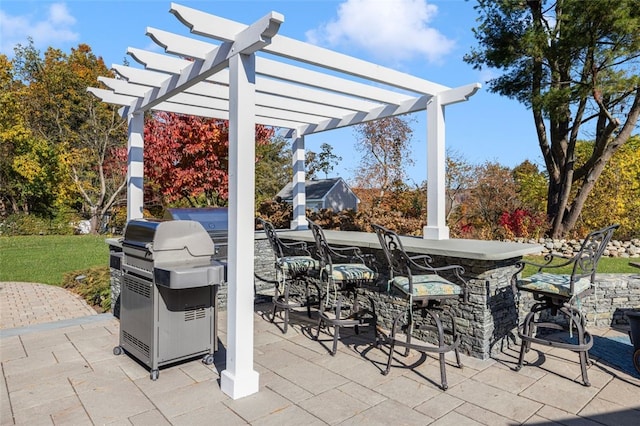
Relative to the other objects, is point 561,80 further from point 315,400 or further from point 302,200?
point 315,400

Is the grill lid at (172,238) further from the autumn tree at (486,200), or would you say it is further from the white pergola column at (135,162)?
the autumn tree at (486,200)

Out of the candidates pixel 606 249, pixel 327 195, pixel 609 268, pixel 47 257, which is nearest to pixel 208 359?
pixel 609 268

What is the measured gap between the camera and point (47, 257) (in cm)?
913

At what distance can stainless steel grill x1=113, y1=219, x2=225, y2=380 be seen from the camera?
2.84 meters

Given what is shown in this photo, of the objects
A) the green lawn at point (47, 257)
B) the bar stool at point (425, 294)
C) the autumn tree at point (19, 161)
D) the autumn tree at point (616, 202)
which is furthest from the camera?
the autumn tree at point (19, 161)

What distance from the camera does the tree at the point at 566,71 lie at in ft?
25.6

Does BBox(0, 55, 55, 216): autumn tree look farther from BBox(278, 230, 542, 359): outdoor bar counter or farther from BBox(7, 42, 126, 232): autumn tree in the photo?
BBox(278, 230, 542, 359): outdoor bar counter

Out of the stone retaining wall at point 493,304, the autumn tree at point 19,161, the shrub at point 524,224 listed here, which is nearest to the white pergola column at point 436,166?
the stone retaining wall at point 493,304

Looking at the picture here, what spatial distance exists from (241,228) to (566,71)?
29.4ft

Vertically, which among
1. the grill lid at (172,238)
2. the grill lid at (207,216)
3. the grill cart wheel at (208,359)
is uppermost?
the grill lid at (207,216)

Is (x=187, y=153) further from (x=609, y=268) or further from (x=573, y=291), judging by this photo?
(x=609, y=268)

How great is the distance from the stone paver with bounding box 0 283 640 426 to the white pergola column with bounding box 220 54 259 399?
17 cm

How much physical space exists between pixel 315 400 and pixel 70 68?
63.6 ft

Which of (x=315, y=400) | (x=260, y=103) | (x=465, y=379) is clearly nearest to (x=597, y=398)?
(x=465, y=379)
